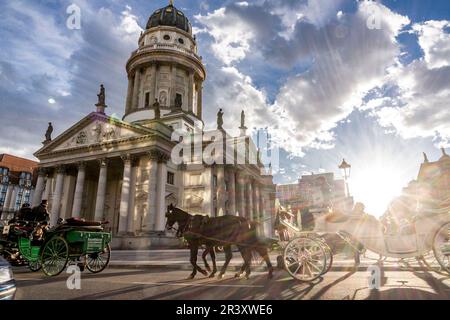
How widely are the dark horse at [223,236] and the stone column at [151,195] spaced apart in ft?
69.4

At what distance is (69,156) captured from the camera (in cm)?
3500

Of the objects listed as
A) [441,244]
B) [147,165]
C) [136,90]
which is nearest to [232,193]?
[147,165]

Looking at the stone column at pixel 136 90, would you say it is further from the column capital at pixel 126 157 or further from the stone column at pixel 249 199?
the stone column at pixel 249 199

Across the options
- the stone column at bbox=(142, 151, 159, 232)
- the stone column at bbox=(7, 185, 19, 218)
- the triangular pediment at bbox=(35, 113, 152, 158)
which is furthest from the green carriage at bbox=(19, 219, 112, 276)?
the stone column at bbox=(7, 185, 19, 218)

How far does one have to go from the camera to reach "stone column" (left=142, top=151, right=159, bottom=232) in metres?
28.2

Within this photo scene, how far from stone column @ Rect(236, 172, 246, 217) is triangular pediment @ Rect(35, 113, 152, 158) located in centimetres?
1738

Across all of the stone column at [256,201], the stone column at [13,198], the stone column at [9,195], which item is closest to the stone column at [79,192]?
the stone column at [256,201]

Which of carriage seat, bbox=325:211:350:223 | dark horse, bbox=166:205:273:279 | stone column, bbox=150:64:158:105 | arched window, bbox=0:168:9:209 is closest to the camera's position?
carriage seat, bbox=325:211:350:223

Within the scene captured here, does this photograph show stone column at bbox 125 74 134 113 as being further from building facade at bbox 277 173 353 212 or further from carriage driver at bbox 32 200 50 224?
building facade at bbox 277 173 353 212

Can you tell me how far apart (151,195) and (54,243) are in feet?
68.3

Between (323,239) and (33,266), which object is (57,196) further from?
(323,239)

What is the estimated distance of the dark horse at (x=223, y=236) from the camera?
762 cm

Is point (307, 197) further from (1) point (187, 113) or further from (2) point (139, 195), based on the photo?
(2) point (139, 195)
